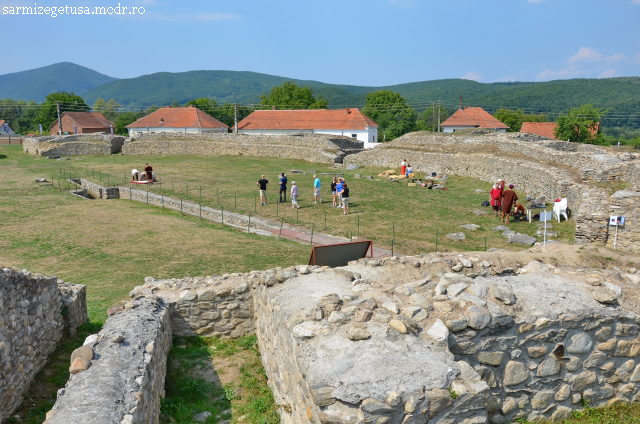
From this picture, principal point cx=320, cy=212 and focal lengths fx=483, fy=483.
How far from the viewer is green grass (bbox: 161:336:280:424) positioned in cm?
632

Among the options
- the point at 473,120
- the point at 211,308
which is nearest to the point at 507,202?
the point at 211,308

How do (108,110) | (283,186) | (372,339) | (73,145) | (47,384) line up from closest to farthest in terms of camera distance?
(372,339) < (47,384) < (283,186) < (73,145) < (108,110)

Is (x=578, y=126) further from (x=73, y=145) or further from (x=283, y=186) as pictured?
(x=73, y=145)

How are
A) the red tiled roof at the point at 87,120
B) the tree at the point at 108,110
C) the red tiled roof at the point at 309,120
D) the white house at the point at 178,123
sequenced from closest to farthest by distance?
the red tiled roof at the point at 309,120 < the white house at the point at 178,123 < the red tiled roof at the point at 87,120 < the tree at the point at 108,110

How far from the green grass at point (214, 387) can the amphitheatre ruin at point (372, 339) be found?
199 mm

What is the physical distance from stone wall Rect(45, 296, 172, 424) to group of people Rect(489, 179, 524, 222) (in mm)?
14357

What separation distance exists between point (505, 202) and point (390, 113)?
74850 mm

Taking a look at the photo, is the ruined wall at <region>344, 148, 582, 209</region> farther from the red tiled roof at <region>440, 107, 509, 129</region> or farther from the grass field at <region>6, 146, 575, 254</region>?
the red tiled roof at <region>440, 107, 509, 129</region>

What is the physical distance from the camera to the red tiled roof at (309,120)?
2436 inches

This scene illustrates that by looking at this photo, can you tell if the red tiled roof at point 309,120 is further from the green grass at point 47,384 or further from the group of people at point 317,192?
the green grass at point 47,384

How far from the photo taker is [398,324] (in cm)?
517

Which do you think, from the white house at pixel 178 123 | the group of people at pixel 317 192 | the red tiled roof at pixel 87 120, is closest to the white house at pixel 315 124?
the white house at pixel 178 123

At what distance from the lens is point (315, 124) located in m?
62.5

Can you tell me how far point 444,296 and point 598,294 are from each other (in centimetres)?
196
